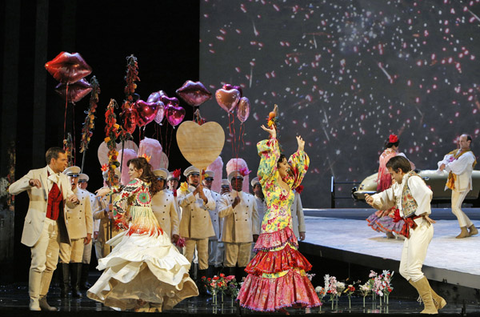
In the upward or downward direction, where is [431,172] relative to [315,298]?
upward

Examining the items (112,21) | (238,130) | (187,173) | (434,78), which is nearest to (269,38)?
(238,130)

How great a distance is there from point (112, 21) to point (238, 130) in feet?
15.6

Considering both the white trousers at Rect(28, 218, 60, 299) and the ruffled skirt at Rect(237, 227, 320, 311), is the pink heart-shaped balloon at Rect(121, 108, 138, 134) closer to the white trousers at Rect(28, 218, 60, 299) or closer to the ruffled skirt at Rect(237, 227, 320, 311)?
the white trousers at Rect(28, 218, 60, 299)

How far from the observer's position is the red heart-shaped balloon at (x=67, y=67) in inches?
279

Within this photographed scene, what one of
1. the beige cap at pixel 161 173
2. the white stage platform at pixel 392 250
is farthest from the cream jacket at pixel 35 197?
the white stage platform at pixel 392 250

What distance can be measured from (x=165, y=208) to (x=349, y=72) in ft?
31.1

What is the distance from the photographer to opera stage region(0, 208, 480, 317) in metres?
5.61

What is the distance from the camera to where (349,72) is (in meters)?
15.6

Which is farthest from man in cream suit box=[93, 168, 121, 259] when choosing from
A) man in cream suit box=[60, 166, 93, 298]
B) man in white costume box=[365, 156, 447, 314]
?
man in white costume box=[365, 156, 447, 314]

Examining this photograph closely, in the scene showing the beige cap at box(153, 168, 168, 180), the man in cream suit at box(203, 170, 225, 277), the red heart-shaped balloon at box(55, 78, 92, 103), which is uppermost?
the red heart-shaped balloon at box(55, 78, 92, 103)

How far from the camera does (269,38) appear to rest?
15.3 metres

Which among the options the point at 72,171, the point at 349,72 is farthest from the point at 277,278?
the point at 349,72

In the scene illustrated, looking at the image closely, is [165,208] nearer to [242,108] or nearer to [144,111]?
[144,111]

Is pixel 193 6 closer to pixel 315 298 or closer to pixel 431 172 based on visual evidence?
pixel 431 172
